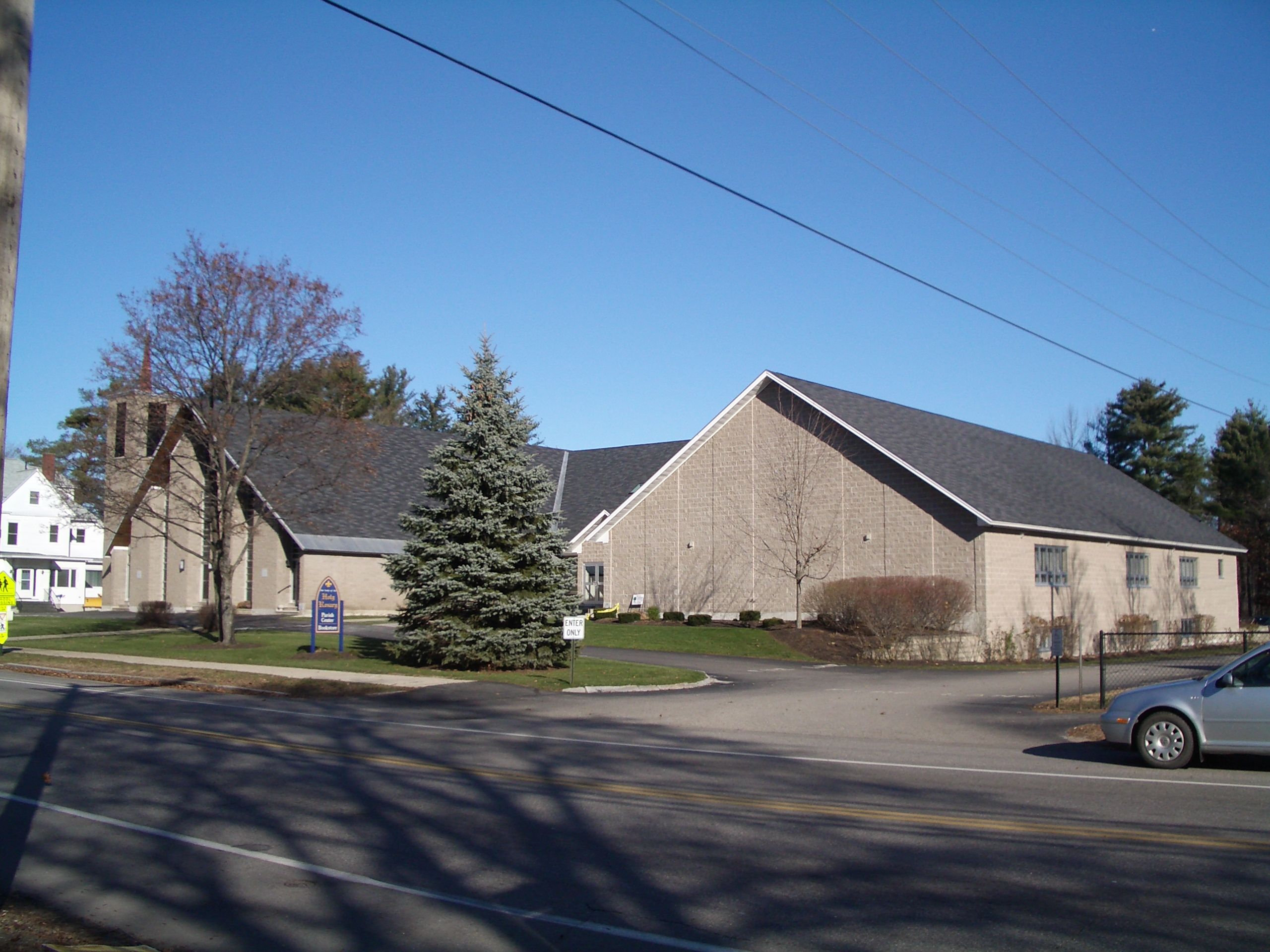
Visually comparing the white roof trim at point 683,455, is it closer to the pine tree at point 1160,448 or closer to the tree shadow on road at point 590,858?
the tree shadow on road at point 590,858

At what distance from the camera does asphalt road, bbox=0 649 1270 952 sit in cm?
621

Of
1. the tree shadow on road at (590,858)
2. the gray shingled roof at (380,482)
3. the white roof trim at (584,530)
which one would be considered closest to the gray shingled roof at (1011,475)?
the gray shingled roof at (380,482)

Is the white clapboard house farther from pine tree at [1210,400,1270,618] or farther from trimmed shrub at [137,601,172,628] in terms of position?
pine tree at [1210,400,1270,618]

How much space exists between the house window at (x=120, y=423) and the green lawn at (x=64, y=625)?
8455 mm

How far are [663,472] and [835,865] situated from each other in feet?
110

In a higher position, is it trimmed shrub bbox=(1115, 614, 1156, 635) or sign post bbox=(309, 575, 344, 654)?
sign post bbox=(309, 575, 344, 654)

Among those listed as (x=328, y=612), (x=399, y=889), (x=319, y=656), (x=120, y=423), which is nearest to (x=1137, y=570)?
(x=328, y=612)

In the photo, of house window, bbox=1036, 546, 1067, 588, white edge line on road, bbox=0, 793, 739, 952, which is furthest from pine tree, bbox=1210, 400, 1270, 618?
white edge line on road, bbox=0, 793, 739, 952

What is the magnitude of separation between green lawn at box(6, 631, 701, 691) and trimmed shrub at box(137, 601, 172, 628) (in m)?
2.71

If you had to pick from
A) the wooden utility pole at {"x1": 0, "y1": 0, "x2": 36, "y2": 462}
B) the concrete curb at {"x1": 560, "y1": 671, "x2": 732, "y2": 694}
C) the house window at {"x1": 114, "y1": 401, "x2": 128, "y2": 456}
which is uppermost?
the house window at {"x1": 114, "y1": 401, "x2": 128, "y2": 456}

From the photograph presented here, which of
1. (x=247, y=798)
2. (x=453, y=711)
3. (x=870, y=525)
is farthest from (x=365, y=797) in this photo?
(x=870, y=525)

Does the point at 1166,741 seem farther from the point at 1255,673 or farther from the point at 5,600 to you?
the point at 5,600

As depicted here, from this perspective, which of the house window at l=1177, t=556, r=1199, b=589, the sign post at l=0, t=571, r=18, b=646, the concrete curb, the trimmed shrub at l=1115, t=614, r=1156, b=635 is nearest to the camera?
the concrete curb

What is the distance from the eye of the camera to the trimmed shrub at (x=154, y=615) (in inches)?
1471
